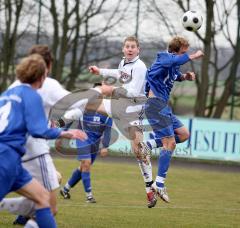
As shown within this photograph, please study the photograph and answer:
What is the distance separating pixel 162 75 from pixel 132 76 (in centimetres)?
53

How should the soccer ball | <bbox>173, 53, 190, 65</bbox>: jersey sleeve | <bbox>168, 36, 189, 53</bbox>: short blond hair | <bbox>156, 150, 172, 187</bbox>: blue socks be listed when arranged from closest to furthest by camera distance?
<bbox>173, 53, 190, 65</bbox>: jersey sleeve
<bbox>168, 36, 189, 53</bbox>: short blond hair
<bbox>156, 150, 172, 187</bbox>: blue socks
the soccer ball

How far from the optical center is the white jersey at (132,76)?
1173 centimetres

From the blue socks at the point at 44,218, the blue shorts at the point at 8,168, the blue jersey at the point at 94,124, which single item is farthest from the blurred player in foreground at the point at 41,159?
the blue jersey at the point at 94,124

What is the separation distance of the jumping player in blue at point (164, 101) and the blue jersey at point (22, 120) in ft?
14.8

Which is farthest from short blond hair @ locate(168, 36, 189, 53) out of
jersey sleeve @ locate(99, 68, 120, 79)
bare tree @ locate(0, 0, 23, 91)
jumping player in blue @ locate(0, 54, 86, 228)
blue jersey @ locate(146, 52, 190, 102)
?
bare tree @ locate(0, 0, 23, 91)

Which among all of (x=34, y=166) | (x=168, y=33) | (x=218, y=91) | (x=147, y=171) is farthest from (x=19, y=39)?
(x=34, y=166)

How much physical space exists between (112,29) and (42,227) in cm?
2292

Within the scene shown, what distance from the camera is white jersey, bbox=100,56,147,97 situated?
11727 millimetres

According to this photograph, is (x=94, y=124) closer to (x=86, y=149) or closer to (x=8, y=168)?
(x=86, y=149)

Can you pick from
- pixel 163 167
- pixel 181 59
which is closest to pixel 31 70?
pixel 181 59

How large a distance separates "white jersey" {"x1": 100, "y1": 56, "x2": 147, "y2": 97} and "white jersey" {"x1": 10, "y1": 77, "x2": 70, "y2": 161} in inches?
141

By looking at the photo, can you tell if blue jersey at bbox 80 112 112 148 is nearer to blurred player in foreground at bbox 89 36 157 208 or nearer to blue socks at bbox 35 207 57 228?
blurred player in foreground at bbox 89 36 157 208

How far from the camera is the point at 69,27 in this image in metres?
30.2

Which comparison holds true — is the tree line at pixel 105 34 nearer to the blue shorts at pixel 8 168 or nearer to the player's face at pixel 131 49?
the player's face at pixel 131 49
